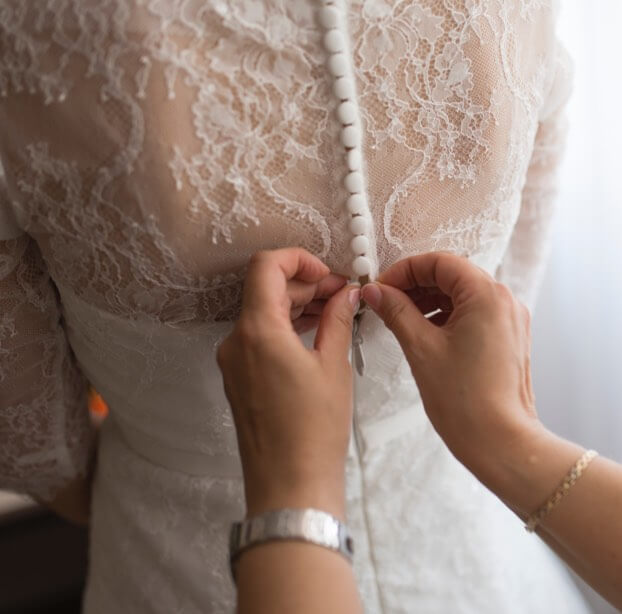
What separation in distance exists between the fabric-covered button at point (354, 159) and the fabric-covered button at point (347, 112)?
0.03 m

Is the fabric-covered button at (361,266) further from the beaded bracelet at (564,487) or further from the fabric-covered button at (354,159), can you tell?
the beaded bracelet at (564,487)

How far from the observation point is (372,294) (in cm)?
68

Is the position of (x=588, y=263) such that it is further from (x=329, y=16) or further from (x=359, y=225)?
(x=329, y=16)

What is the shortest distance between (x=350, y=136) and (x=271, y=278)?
0.47 ft

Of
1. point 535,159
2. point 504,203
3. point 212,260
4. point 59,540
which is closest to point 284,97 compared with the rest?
point 212,260

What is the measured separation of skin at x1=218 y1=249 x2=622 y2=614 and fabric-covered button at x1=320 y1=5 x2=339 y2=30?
19cm

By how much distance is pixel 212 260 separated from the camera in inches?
25.8

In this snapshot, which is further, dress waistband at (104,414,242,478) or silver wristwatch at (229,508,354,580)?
dress waistband at (104,414,242,478)

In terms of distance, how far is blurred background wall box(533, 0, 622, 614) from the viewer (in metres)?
1.21

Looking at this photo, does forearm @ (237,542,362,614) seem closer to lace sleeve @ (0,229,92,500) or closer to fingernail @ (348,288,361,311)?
fingernail @ (348,288,361,311)

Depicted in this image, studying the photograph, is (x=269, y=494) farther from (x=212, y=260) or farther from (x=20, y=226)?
(x=20, y=226)

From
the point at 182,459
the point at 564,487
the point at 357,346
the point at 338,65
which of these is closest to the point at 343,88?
the point at 338,65

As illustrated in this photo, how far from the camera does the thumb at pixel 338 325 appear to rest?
25.4 inches

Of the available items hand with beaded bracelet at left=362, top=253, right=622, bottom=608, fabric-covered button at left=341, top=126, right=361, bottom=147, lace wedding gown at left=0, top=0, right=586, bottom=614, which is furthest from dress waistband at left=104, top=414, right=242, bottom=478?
fabric-covered button at left=341, top=126, right=361, bottom=147
